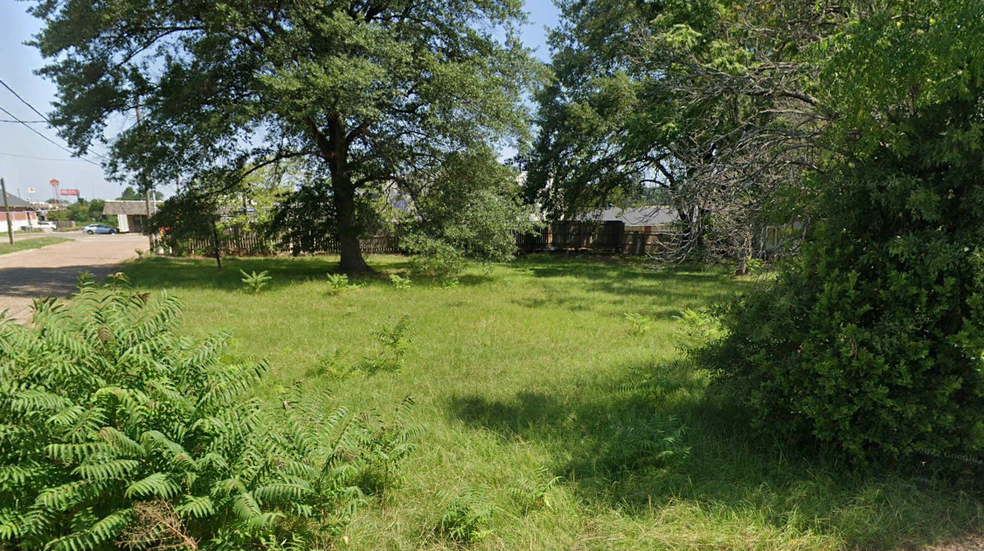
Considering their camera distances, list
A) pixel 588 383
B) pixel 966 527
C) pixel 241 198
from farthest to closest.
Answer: pixel 241 198 < pixel 588 383 < pixel 966 527

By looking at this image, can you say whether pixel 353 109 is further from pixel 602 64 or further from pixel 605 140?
pixel 602 64

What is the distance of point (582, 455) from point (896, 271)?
2270mm

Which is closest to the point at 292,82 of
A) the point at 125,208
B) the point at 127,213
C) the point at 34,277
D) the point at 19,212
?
the point at 34,277

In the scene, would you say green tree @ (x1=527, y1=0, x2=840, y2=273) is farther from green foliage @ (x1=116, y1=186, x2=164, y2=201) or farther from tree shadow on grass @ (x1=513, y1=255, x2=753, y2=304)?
green foliage @ (x1=116, y1=186, x2=164, y2=201)

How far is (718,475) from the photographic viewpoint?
11.4 ft

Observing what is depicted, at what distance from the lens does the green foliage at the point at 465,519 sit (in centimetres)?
284

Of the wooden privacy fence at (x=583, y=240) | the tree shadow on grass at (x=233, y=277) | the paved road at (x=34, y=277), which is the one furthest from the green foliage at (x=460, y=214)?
the wooden privacy fence at (x=583, y=240)

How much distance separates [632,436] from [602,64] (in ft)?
61.4

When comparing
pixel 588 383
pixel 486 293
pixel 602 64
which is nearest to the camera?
pixel 588 383

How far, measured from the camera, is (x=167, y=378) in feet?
8.62

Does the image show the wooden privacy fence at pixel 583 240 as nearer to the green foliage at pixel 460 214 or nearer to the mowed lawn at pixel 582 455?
the green foliage at pixel 460 214

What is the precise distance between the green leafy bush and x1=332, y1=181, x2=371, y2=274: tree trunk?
39.9ft

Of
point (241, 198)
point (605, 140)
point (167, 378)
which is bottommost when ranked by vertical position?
point (167, 378)

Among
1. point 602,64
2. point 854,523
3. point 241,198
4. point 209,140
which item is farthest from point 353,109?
point 241,198
